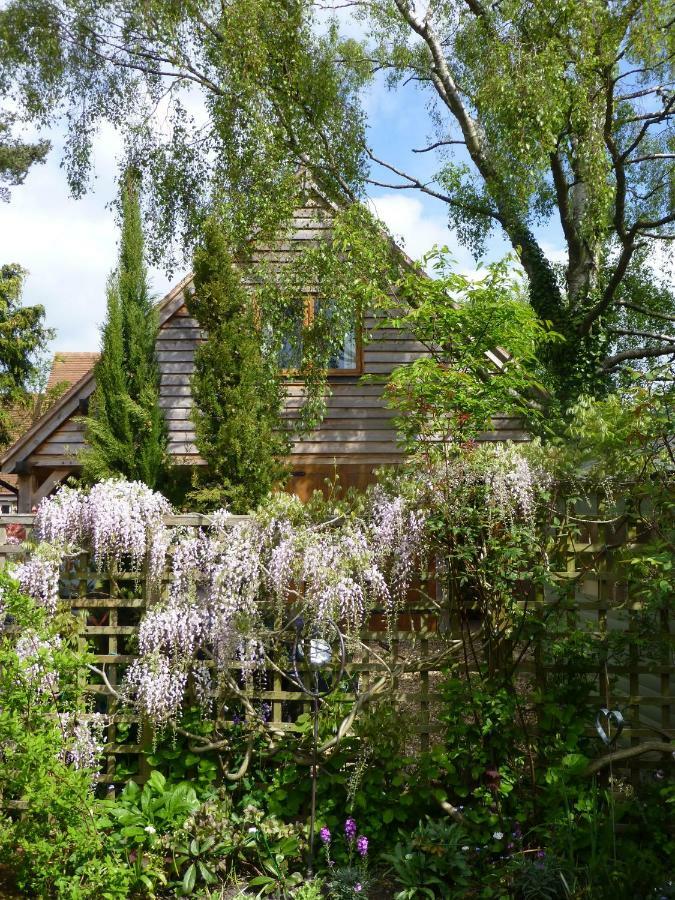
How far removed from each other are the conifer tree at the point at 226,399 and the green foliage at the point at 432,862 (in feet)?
12.7

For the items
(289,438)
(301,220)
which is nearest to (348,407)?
(289,438)

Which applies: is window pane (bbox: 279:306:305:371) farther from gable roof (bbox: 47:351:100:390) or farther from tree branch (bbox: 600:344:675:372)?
gable roof (bbox: 47:351:100:390)

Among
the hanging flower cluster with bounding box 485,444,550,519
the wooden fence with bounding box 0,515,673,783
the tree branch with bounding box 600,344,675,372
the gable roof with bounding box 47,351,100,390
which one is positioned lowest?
the wooden fence with bounding box 0,515,673,783

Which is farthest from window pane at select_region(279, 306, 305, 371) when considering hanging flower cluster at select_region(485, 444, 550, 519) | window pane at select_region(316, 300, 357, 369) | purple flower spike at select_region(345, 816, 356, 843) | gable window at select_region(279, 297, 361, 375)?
purple flower spike at select_region(345, 816, 356, 843)

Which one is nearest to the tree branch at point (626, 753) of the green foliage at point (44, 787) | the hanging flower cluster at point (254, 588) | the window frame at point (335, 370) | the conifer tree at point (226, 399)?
the hanging flower cluster at point (254, 588)

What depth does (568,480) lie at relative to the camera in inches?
172

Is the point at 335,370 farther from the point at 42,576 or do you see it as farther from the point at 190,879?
the point at 190,879

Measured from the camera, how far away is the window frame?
9820mm

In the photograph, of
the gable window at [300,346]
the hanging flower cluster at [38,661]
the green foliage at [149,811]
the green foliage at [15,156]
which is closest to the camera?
the hanging flower cluster at [38,661]

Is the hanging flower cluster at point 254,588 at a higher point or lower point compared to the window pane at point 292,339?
lower

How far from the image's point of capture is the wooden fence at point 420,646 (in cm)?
430

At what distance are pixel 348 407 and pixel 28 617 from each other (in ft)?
22.5

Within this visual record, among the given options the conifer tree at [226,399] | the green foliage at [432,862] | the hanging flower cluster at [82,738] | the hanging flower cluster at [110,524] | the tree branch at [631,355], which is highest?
the tree branch at [631,355]

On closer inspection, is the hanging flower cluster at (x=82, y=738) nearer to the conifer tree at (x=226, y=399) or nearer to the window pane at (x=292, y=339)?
the conifer tree at (x=226, y=399)
